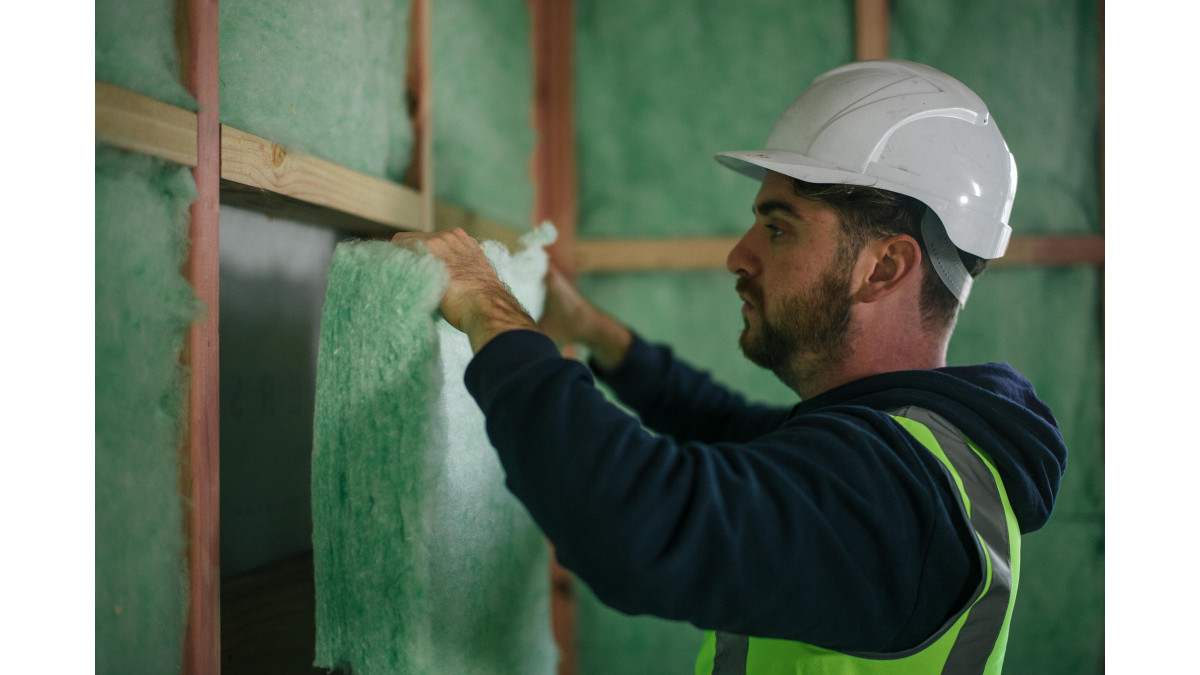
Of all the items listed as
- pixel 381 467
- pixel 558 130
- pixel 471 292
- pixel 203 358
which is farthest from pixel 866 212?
pixel 558 130

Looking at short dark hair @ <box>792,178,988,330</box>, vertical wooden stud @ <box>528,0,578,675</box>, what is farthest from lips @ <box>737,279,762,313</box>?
vertical wooden stud @ <box>528,0,578,675</box>

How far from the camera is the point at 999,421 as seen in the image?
769 millimetres

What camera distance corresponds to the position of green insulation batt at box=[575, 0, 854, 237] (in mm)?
1557

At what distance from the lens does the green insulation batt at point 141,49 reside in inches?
22.2

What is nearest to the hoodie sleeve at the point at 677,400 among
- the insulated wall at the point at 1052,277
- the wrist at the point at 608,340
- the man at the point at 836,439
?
the wrist at the point at 608,340

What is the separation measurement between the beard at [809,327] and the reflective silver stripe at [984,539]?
7.1 inches

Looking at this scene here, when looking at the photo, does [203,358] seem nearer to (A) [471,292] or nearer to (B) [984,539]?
(A) [471,292]

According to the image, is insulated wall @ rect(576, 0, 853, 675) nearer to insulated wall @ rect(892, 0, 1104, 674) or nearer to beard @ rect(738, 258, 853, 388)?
insulated wall @ rect(892, 0, 1104, 674)

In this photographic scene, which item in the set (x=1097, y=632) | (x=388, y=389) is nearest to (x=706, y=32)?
(x=388, y=389)

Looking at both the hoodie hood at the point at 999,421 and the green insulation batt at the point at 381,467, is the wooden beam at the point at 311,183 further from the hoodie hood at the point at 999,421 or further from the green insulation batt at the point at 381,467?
the hoodie hood at the point at 999,421

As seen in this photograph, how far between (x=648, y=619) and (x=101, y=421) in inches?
51.2

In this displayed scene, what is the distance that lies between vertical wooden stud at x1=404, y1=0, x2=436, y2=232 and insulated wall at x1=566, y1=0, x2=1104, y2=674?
25.9 inches

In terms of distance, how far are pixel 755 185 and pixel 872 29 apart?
0.37m

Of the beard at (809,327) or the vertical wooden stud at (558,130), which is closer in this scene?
the beard at (809,327)
